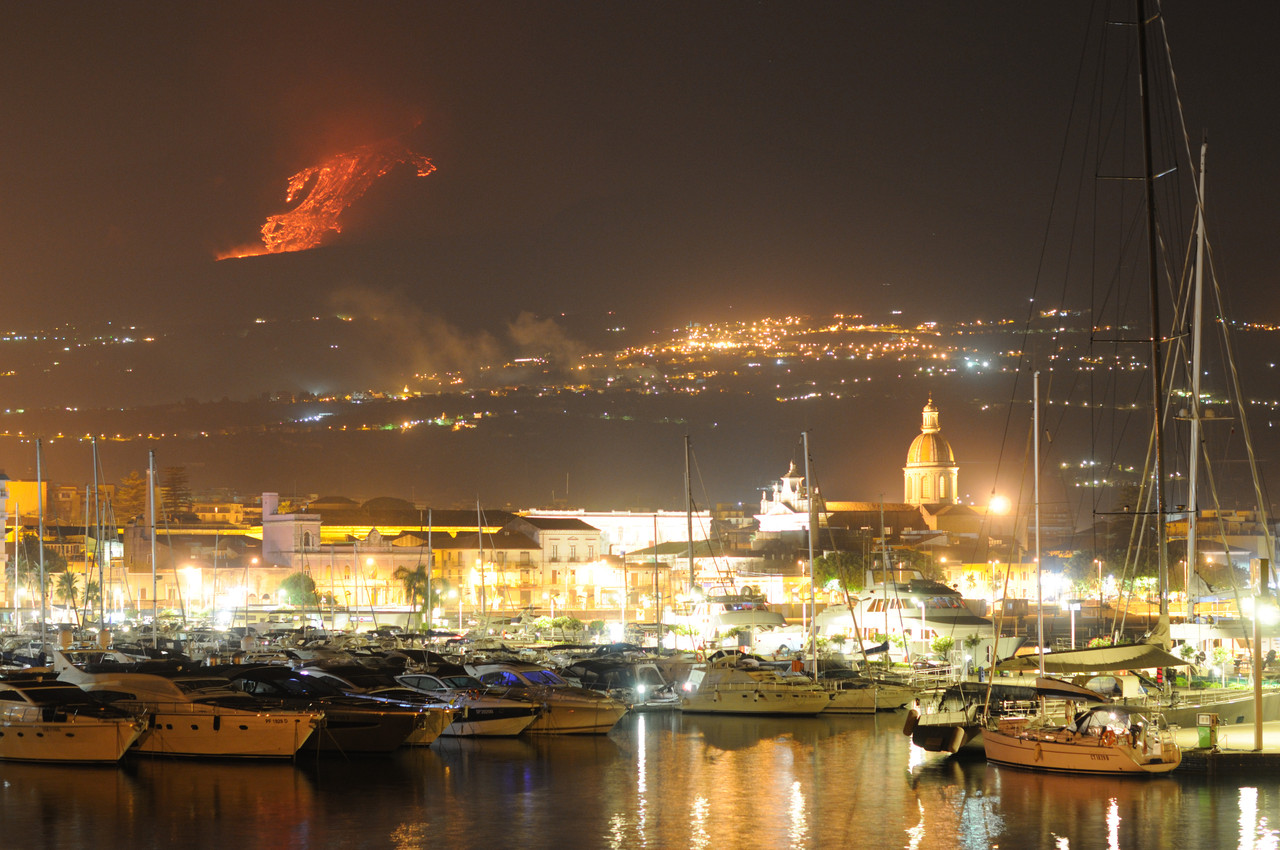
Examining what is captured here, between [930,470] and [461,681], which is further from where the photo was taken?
[930,470]

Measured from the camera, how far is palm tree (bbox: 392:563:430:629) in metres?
63.2

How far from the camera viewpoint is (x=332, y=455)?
588 feet

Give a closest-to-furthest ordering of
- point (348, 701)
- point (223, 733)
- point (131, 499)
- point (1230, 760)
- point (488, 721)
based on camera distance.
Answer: point (1230, 760), point (223, 733), point (348, 701), point (488, 721), point (131, 499)

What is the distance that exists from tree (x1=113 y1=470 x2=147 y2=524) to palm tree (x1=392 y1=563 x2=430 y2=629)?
2050 inches

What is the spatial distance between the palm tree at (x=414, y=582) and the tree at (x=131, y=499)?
52061mm

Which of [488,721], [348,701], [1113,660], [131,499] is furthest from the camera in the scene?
[131,499]

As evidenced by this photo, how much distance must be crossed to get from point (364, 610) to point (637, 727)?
131ft

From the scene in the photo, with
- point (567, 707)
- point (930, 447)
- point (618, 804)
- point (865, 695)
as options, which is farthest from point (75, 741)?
point (930, 447)

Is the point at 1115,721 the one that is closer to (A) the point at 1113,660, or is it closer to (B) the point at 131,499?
(A) the point at 1113,660

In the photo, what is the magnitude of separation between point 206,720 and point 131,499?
358ft

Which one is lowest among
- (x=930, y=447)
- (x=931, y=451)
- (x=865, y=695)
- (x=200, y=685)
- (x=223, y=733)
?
(x=865, y=695)

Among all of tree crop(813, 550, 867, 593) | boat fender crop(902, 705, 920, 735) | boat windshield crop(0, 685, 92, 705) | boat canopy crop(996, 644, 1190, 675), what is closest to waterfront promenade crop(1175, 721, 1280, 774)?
boat canopy crop(996, 644, 1190, 675)

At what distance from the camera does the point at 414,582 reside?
6288 centimetres

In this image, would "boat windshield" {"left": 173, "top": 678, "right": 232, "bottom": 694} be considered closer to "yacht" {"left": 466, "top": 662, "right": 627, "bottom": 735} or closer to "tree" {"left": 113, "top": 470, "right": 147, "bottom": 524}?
"yacht" {"left": 466, "top": 662, "right": 627, "bottom": 735}
